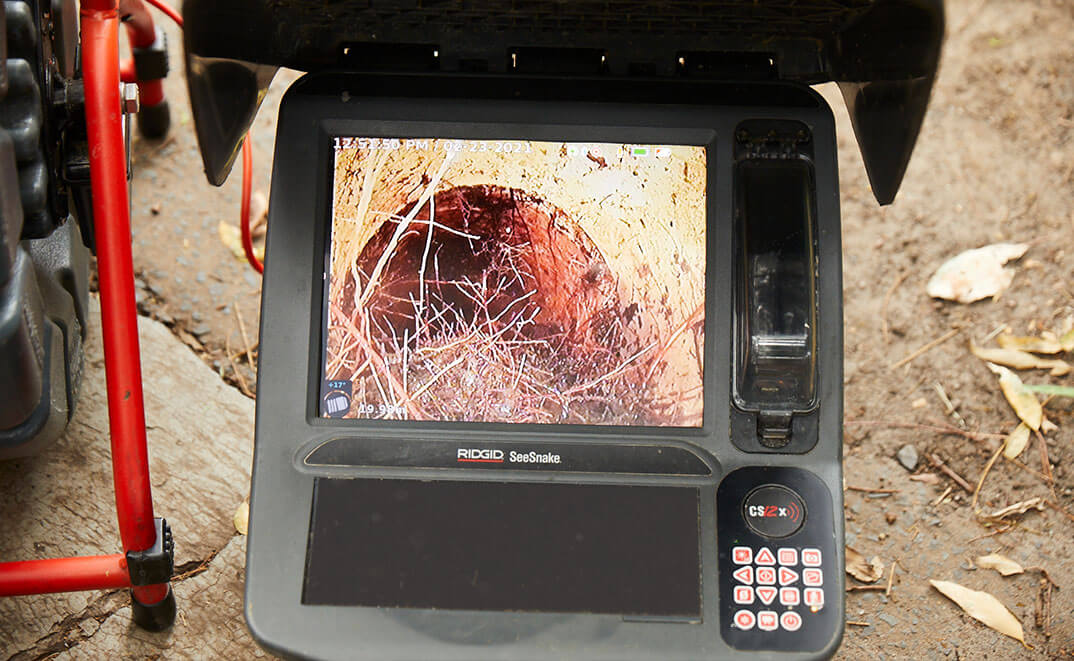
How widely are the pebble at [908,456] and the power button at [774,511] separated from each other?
2.33 ft

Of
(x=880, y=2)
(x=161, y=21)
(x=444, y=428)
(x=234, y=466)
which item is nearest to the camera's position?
(x=880, y=2)

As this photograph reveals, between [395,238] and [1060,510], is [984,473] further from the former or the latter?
[395,238]

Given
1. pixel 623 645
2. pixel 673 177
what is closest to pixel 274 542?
pixel 623 645

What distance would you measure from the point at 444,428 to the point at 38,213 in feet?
1.85

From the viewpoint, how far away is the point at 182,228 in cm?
206

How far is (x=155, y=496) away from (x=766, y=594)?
1057mm

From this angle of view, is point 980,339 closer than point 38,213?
No

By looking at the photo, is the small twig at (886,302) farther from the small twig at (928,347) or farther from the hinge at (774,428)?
the hinge at (774,428)

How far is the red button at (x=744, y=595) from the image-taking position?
45.4 inches

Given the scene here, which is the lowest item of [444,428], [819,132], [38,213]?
[444,428]

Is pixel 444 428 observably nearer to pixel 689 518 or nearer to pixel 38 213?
pixel 689 518

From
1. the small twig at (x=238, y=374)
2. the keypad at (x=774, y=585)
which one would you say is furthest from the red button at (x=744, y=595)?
the small twig at (x=238, y=374)

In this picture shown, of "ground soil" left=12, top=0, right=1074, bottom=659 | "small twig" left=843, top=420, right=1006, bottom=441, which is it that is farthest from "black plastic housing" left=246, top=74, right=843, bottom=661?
"small twig" left=843, top=420, right=1006, bottom=441

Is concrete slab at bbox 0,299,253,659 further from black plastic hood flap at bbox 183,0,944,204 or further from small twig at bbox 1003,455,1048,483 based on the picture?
small twig at bbox 1003,455,1048,483
